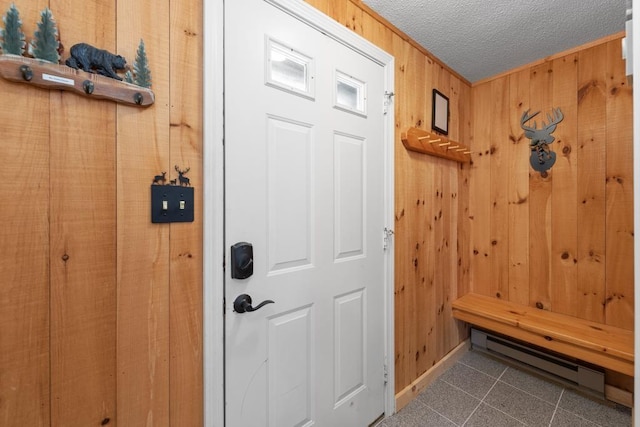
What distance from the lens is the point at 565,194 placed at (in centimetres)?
203

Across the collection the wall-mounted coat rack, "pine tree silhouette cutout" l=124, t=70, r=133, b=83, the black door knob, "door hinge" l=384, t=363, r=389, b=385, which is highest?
"pine tree silhouette cutout" l=124, t=70, r=133, b=83

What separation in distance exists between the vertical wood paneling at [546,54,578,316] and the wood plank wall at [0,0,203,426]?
2504mm

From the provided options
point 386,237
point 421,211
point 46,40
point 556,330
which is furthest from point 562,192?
point 46,40

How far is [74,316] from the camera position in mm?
809

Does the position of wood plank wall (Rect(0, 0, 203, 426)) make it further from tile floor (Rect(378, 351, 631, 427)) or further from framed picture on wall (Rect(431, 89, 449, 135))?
framed picture on wall (Rect(431, 89, 449, 135))

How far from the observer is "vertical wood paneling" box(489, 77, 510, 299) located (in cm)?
232

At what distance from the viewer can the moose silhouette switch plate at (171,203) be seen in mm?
922

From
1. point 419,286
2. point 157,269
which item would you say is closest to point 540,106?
point 419,286

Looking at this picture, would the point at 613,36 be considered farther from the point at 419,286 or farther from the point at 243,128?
the point at 243,128

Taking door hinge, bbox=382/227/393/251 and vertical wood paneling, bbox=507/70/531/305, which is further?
vertical wood paneling, bbox=507/70/531/305

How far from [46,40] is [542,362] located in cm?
319

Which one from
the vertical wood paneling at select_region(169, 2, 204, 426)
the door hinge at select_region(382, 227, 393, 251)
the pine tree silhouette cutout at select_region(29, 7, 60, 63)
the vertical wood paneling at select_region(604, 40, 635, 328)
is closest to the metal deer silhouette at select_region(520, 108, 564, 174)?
the vertical wood paneling at select_region(604, 40, 635, 328)

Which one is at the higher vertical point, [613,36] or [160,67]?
[613,36]

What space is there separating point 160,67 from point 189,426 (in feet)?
4.26
